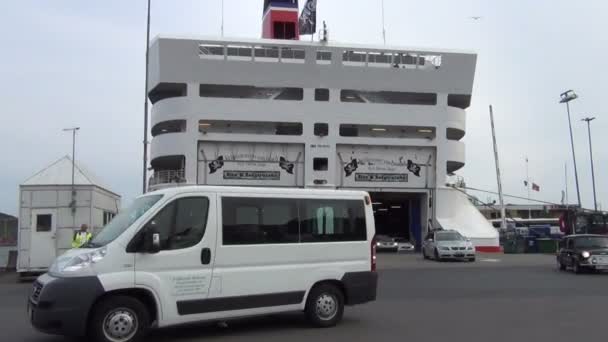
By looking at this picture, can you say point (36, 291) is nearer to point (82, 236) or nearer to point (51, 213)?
point (82, 236)

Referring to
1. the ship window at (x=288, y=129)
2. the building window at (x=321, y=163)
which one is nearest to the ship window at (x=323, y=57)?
the ship window at (x=288, y=129)

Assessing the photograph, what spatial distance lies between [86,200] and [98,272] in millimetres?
13941

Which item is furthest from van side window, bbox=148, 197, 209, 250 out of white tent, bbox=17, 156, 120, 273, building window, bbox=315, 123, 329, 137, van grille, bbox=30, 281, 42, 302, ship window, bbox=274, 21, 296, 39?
ship window, bbox=274, 21, 296, 39

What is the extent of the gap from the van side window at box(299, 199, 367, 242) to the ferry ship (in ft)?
117

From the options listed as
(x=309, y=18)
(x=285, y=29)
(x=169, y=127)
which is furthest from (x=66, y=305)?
(x=285, y=29)

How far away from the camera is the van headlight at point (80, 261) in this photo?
8.36m

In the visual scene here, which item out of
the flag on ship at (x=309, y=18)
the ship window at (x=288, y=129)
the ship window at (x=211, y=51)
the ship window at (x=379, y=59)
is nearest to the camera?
the ship window at (x=211, y=51)

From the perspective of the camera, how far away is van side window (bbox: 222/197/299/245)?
9.54 metres

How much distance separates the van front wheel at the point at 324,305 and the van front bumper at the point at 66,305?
3.43m

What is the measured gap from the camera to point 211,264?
9227 mm

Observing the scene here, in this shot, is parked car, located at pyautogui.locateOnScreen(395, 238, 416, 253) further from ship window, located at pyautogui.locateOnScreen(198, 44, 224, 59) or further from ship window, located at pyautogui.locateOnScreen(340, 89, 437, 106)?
ship window, located at pyautogui.locateOnScreen(198, 44, 224, 59)

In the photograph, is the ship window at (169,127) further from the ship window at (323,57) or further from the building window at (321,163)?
the ship window at (323,57)

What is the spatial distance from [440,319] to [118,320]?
5573mm

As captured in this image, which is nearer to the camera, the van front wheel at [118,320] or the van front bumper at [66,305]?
the van front bumper at [66,305]
